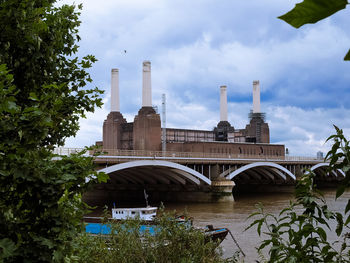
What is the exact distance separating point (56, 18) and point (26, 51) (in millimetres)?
803

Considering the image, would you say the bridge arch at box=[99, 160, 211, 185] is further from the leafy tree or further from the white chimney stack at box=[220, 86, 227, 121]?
the leafy tree

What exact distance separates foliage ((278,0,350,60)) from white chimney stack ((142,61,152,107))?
55604mm

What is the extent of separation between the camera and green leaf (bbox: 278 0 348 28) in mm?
702

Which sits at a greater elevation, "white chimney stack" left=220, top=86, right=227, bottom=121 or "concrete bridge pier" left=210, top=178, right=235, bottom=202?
"white chimney stack" left=220, top=86, right=227, bottom=121

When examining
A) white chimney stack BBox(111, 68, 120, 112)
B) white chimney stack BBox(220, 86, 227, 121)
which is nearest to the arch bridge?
white chimney stack BBox(111, 68, 120, 112)

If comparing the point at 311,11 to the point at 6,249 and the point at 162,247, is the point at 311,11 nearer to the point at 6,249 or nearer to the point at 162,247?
the point at 6,249

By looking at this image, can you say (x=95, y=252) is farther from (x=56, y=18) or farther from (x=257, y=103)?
(x=257, y=103)

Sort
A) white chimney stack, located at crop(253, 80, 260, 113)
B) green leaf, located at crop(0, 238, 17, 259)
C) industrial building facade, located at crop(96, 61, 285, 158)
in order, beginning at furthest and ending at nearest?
1. white chimney stack, located at crop(253, 80, 260, 113)
2. industrial building facade, located at crop(96, 61, 285, 158)
3. green leaf, located at crop(0, 238, 17, 259)

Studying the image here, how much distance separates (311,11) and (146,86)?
5653cm

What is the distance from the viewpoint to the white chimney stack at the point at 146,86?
55.9 meters

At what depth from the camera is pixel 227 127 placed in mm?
75438

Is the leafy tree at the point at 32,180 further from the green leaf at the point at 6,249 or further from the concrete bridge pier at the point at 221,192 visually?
the concrete bridge pier at the point at 221,192

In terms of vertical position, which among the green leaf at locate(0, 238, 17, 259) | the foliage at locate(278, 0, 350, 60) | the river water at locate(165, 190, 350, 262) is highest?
the foliage at locate(278, 0, 350, 60)

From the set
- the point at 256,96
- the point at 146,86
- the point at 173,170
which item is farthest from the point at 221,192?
the point at 256,96
